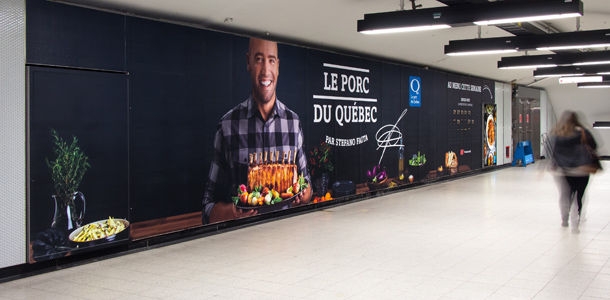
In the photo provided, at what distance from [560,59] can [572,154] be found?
4270mm

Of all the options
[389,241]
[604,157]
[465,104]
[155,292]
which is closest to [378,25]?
[389,241]

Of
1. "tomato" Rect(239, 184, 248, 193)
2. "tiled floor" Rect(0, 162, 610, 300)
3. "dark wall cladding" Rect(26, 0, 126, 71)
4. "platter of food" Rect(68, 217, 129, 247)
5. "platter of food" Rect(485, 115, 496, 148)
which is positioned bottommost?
"tiled floor" Rect(0, 162, 610, 300)

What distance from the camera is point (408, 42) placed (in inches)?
401

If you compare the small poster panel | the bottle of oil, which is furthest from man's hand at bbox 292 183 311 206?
the small poster panel

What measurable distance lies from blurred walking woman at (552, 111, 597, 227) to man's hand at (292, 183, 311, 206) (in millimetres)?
3830

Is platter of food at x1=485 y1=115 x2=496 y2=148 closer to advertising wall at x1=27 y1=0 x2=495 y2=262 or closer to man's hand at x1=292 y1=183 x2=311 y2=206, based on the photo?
advertising wall at x1=27 y1=0 x2=495 y2=262

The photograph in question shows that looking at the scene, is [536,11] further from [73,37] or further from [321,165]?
[73,37]

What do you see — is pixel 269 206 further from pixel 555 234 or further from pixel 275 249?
pixel 555 234

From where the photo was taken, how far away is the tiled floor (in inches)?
180

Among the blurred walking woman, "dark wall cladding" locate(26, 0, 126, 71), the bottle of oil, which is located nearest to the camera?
"dark wall cladding" locate(26, 0, 126, 71)

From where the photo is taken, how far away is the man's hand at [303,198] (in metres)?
8.73

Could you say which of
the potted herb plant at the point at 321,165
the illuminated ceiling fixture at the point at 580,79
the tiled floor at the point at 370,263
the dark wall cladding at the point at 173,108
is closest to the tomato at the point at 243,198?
the tiled floor at the point at 370,263

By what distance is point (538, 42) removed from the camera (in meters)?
8.32

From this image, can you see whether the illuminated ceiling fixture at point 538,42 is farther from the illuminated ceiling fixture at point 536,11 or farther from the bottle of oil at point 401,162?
the bottle of oil at point 401,162
